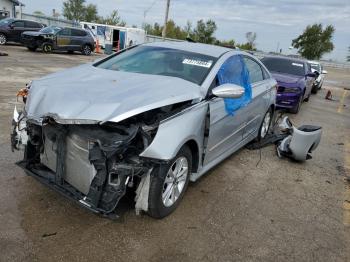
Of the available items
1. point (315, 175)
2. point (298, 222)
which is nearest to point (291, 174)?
point (315, 175)

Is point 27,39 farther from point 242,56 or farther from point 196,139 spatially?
point 196,139

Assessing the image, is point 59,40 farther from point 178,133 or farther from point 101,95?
point 178,133

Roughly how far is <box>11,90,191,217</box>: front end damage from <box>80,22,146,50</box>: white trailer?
28.7 m

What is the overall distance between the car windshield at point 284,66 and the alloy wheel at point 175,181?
8.17 metres

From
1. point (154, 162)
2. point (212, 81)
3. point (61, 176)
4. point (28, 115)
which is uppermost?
point (212, 81)

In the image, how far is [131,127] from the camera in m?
3.21

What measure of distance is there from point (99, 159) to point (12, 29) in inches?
905

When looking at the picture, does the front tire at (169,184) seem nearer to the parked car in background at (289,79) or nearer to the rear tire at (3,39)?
the parked car in background at (289,79)

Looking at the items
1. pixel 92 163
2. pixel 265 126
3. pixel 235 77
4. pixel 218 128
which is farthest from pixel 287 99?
pixel 92 163

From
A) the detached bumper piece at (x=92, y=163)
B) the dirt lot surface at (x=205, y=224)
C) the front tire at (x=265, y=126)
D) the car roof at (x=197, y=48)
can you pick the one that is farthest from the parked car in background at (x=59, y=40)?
the detached bumper piece at (x=92, y=163)

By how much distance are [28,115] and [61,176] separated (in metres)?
0.63

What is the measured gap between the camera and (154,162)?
3.23 m

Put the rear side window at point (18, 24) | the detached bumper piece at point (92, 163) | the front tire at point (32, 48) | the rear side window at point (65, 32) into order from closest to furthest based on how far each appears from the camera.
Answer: the detached bumper piece at point (92, 163) < the front tire at point (32, 48) < the rear side window at point (65, 32) < the rear side window at point (18, 24)

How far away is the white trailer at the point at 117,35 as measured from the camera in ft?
104
